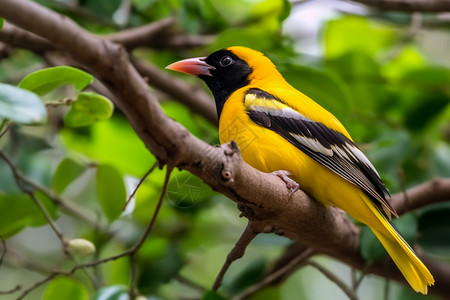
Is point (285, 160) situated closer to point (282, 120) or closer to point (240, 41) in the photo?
point (282, 120)

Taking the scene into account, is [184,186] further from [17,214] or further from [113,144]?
[113,144]

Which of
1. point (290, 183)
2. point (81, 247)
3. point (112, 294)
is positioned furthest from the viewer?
point (112, 294)

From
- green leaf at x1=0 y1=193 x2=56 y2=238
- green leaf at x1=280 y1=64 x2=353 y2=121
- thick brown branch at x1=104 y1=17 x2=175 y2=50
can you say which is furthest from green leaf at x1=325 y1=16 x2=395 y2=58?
green leaf at x1=0 y1=193 x2=56 y2=238

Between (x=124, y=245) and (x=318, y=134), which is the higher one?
(x=318, y=134)

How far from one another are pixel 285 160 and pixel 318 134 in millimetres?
261

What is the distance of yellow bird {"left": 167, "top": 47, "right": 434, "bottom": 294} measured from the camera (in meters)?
2.98

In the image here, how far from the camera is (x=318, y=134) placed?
3.12 metres

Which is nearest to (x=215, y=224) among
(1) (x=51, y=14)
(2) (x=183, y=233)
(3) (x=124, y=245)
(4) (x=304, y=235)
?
(2) (x=183, y=233)

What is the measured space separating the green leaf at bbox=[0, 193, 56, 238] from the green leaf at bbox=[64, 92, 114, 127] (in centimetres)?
77

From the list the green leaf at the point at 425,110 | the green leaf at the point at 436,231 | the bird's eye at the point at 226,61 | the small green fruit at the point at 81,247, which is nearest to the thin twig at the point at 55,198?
the small green fruit at the point at 81,247

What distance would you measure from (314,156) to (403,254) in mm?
638

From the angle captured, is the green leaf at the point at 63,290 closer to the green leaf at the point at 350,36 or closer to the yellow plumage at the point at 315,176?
the yellow plumage at the point at 315,176

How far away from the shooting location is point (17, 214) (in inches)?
122

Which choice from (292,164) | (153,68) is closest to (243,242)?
(292,164)
